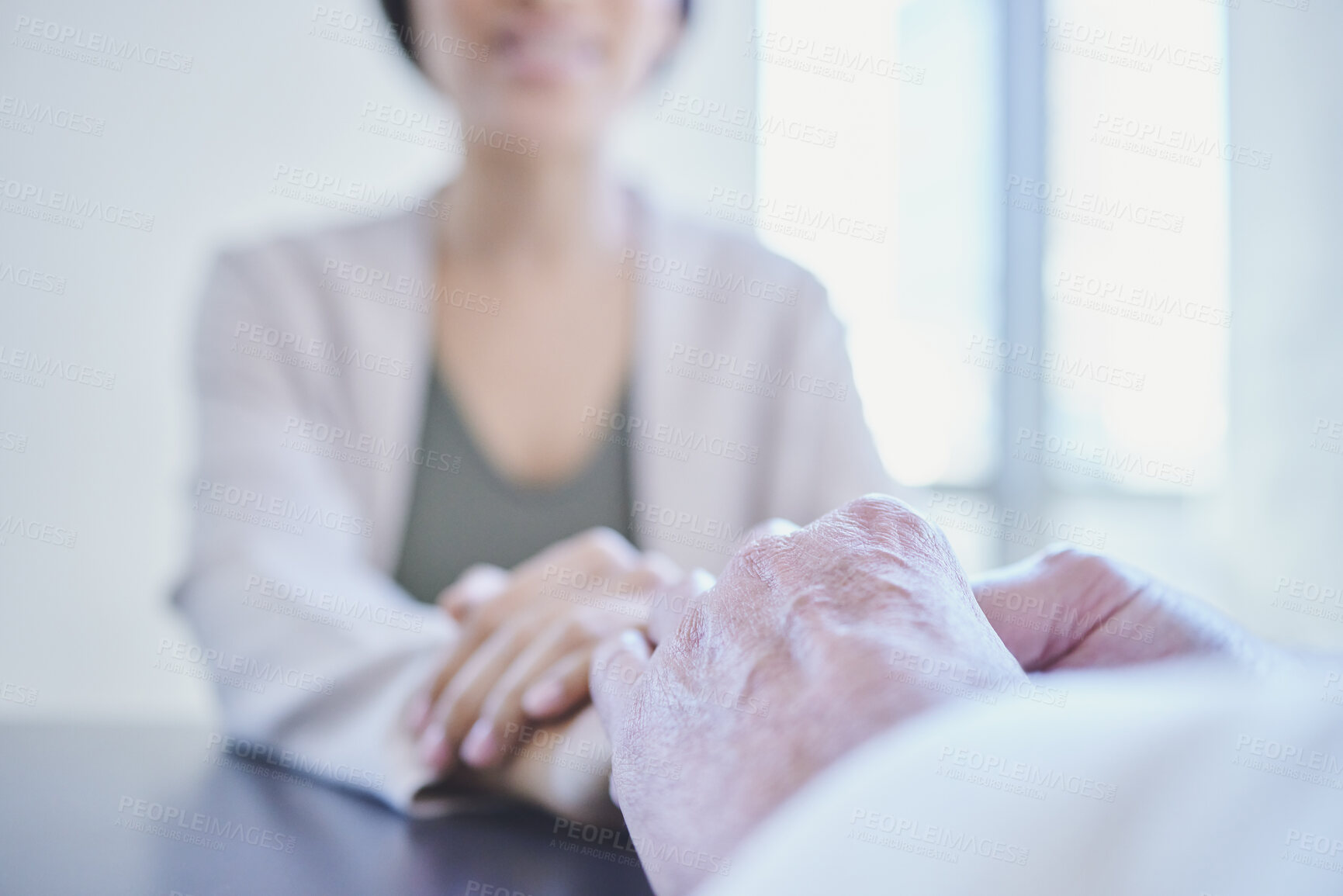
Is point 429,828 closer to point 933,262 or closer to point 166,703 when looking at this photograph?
point 166,703

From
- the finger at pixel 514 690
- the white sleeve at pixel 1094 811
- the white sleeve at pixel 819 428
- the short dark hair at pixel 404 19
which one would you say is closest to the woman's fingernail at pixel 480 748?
the finger at pixel 514 690

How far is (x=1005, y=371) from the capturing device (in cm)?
255

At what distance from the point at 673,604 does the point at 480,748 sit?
0.13m

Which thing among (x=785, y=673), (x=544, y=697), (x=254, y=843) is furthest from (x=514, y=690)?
(x=785, y=673)

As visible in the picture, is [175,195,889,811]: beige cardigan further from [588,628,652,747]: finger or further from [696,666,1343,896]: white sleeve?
[696,666,1343,896]: white sleeve

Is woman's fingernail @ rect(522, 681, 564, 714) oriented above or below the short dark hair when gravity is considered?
below

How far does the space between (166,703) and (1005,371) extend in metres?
2.37

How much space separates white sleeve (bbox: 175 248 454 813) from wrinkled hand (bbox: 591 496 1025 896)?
213mm

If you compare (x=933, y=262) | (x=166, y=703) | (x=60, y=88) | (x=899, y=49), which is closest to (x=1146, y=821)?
(x=166, y=703)

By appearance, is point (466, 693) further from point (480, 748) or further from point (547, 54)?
point (547, 54)

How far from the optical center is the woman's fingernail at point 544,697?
0.45 m

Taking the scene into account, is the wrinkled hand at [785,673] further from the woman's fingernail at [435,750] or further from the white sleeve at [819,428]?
the white sleeve at [819,428]

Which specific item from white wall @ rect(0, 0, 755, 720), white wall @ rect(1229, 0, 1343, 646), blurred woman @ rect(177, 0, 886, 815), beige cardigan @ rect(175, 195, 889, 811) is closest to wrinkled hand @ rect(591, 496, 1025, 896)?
beige cardigan @ rect(175, 195, 889, 811)

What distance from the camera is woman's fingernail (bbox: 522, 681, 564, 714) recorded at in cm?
45
